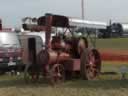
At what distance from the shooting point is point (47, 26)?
1688 cm

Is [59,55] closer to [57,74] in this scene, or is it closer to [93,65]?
[57,74]

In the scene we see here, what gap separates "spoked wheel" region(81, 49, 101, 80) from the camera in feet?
59.2

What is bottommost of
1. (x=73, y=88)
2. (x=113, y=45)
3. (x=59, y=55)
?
(x=113, y=45)

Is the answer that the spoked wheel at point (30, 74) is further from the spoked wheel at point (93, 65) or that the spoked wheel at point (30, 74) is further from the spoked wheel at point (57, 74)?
the spoked wheel at point (93, 65)

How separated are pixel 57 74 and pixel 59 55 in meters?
0.71

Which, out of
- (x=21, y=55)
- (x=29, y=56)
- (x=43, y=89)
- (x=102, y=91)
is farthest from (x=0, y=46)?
(x=102, y=91)

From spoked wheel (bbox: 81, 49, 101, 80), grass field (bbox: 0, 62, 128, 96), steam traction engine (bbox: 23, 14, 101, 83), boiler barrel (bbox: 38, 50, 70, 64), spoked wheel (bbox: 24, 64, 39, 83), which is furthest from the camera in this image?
spoked wheel (bbox: 81, 49, 101, 80)

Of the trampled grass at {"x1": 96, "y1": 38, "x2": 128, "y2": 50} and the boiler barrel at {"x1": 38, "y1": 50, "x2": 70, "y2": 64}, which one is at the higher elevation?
the boiler barrel at {"x1": 38, "y1": 50, "x2": 70, "y2": 64}

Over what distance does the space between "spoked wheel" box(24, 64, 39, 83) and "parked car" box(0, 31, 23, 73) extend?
3.47 m

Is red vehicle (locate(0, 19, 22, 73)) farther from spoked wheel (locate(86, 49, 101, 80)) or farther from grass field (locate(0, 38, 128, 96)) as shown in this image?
spoked wheel (locate(86, 49, 101, 80))

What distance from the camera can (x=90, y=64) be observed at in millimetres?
18578

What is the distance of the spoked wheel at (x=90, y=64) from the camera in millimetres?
18031

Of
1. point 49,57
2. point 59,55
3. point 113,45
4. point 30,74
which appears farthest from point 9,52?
point 113,45

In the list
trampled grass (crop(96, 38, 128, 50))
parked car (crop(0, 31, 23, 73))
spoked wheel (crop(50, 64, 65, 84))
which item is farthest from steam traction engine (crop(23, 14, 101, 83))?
trampled grass (crop(96, 38, 128, 50))
